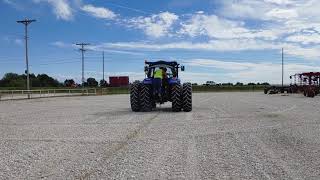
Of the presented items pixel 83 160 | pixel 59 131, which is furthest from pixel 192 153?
pixel 59 131

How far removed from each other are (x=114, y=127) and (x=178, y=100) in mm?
8751

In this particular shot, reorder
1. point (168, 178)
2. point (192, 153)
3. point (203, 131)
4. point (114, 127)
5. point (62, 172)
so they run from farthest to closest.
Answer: point (114, 127)
point (203, 131)
point (192, 153)
point (62, 172)
point (168, 178)

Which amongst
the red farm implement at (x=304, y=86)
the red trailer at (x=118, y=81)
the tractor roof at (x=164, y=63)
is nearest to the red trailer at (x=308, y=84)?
the red farm implement at (x=304, y=86)

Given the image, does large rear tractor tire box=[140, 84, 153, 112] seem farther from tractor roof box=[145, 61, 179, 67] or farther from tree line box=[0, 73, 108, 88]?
tree line box=[0, 73, 108, 88]

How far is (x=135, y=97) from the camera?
1008 inches

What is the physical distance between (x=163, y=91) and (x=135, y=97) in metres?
1.41

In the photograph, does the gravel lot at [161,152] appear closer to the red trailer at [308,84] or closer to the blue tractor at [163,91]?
the blue tractor at [163,91]

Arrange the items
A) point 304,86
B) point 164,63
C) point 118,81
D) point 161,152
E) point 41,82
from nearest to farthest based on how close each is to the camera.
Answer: point 161,152, point 164,63, point 304,86, point 118,81, point 41,82

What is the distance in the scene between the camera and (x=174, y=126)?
16.4 meters

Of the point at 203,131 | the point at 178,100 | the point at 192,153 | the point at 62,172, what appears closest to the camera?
the point at 62,172

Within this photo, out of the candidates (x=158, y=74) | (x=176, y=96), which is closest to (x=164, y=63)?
(x=158, y=74)

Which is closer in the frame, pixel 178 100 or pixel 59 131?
pixel 59 131

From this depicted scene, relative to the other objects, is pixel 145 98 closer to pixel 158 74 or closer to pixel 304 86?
pixel 158 74

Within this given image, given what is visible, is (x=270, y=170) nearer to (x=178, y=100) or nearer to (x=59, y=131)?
(x=59, y=131)
